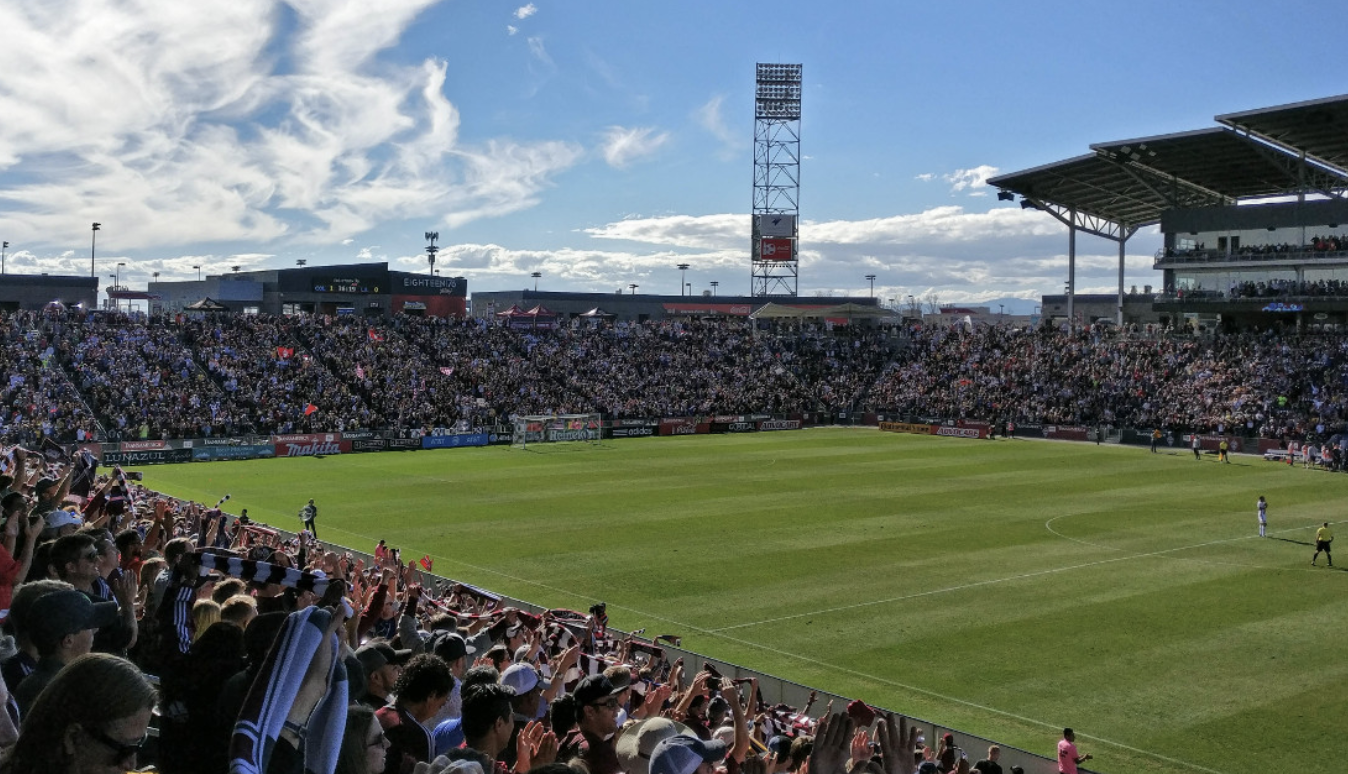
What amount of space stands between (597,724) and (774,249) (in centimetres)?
10007

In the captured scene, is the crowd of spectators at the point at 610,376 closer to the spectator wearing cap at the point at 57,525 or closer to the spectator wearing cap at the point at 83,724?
the spectator wearing cap at the point at 57,525

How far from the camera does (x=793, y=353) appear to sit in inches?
3568

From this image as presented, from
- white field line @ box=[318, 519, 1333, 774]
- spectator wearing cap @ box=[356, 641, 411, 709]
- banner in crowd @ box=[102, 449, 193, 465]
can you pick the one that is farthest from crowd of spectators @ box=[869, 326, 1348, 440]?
spectator wearing cap @ box=[356, 641, 411, 709]

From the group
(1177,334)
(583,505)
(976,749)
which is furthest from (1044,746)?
(1177,334)

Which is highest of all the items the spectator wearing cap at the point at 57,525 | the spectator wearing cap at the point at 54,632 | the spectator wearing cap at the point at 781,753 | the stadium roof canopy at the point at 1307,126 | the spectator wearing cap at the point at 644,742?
the stadium roof canopy at the point at 1307,126

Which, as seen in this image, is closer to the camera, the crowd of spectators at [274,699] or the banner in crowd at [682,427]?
the crowd of spectators at [274,699]

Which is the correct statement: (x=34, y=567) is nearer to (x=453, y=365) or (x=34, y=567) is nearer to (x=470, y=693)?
(x=470, y=693)

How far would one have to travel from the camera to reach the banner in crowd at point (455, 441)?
61531 millimetres

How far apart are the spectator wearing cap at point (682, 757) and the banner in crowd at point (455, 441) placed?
57.9m

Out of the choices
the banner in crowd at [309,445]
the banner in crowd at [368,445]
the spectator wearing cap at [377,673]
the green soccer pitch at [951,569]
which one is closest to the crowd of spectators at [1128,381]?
the green soccer pitch at [951,569]

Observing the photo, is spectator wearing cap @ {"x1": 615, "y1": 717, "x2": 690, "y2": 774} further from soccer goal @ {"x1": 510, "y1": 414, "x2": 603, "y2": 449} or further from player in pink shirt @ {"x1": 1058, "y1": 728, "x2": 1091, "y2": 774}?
soccer goal @ {"x1": 510, "y1": 414, "x2": 603, "y2": 449}

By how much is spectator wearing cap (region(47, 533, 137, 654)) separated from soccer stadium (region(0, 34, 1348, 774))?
0.04 metres

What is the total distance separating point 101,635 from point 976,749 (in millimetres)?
11252

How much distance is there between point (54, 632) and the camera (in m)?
5.50
